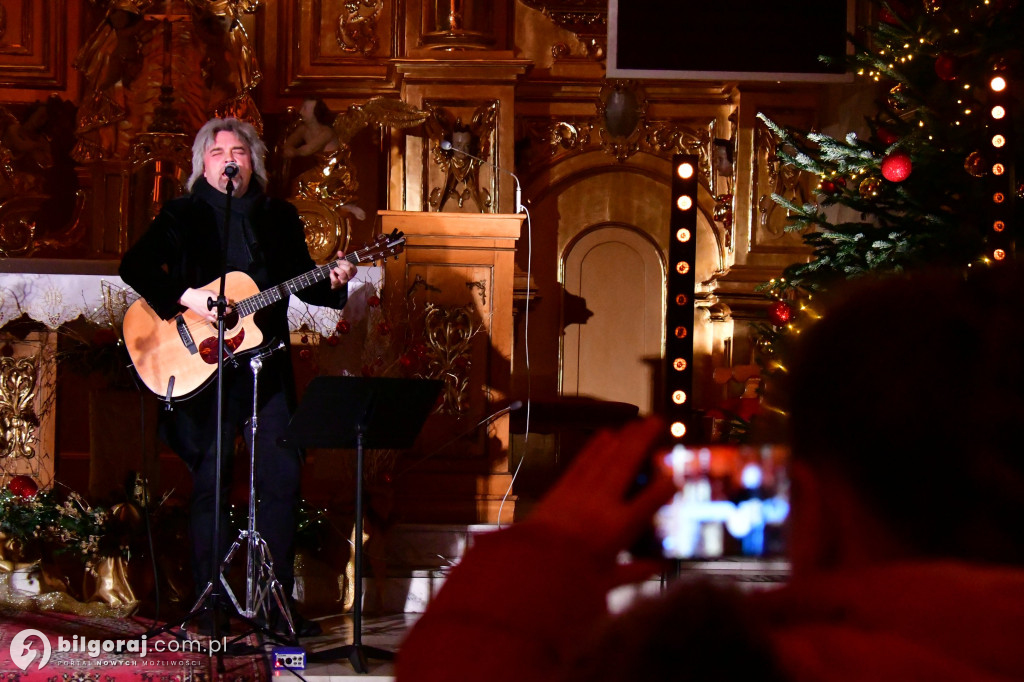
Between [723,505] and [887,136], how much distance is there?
10.9 ft

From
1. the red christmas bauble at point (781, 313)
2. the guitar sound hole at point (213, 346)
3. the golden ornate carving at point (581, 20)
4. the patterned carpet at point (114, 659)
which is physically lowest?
the patterned carpet at point (114, 659)

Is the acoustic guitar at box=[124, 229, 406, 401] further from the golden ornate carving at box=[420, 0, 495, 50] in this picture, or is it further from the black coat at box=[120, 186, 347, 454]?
the golden ornate carving at box=[420, 0, 495, 50]

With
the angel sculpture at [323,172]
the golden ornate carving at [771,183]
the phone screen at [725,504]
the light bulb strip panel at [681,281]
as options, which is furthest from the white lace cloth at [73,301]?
the phone screen at [725,504]

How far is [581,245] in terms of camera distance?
7.05m

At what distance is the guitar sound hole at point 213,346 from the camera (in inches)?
Answer: 159

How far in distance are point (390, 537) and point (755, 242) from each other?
290 centimetres

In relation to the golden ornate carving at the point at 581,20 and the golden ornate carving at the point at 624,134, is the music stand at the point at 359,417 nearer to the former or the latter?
the golden ornate carving at the point at 624,134

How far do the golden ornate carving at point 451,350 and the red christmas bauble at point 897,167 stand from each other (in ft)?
6.88

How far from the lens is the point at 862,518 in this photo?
2.11 feet

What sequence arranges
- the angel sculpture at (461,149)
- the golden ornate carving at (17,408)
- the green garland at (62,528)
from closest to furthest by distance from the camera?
the green garland at (62,528), the golden ornate carving at (17,408), the angel sculpture at (461,149)

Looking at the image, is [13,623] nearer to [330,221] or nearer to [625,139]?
[330,221]

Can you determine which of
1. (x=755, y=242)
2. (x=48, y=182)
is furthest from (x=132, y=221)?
(x=755, y=242)

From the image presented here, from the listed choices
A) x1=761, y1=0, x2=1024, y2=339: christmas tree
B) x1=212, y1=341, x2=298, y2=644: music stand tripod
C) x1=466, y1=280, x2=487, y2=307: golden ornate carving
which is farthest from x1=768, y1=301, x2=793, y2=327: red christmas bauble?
x1=212, y1=341, x2=298, y2=644: music stand tripod

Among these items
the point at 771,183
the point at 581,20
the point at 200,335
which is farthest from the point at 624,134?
the point at 200,335
